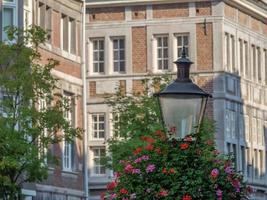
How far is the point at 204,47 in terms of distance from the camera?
65500 millimetres

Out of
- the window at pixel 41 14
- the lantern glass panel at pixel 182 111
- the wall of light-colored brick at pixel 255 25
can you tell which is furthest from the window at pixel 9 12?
the lantern glass panel at pixel 182 111

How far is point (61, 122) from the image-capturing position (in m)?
39.6

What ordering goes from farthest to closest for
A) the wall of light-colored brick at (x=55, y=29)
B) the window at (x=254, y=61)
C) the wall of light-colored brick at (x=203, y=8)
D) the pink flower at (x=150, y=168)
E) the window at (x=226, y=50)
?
1. the window at (x=254, y=61)
2. the window at (x=226, y=50)
3. the wall of light-colored brick at (x=203, y=8)
4. the wall of light-colored brick at (x=55, y=29)
5. the pink flower at (x=150, y=168)

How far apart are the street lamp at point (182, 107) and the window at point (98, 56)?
4773 cm

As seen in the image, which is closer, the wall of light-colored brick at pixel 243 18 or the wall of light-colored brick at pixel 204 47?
the wall of light-colored brick at pixel 204 47

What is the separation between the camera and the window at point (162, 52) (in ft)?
217

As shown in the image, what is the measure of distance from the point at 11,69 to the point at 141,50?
2706 centimetres

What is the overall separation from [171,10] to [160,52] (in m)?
1.98

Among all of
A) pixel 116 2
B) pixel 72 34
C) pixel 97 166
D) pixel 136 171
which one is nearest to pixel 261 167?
pixel 97 166

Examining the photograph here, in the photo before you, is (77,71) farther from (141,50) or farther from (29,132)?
(29,132)

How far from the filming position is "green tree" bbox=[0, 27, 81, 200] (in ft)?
125

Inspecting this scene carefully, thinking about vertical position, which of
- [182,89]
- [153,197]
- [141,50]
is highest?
[141,50]

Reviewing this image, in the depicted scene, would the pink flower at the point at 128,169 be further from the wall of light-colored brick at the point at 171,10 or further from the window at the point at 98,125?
the window at the point at 98,125

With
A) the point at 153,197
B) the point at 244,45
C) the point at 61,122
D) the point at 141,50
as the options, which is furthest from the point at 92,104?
the point at 153,197
